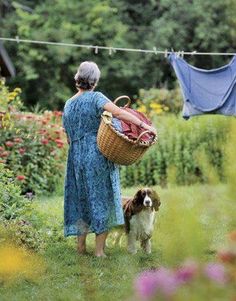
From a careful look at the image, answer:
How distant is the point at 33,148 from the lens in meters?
11.5

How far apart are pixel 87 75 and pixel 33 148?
507 cm

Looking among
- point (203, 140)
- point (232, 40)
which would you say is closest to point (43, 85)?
point (232, 40)

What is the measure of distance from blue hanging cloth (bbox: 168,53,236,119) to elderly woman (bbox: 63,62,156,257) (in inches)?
93.8

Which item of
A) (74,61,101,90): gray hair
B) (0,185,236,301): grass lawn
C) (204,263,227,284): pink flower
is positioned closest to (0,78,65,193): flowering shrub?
(0,185,236,301): grass lawn

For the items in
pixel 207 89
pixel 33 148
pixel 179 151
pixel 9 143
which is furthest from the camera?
pixel 179 151

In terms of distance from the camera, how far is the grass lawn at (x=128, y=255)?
2734mm

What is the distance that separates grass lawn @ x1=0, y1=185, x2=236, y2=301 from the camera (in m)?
2.73

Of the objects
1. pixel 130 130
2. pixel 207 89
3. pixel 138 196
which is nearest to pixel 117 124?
pixel 130 130

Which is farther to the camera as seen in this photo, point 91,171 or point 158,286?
point 91,171

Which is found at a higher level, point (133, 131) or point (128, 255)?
point (133, 131)

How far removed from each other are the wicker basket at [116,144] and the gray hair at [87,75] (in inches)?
10.8

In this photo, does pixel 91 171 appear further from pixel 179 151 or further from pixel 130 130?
pixel 179 151

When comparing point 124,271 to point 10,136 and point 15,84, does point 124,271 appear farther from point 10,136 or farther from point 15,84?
point 15,84

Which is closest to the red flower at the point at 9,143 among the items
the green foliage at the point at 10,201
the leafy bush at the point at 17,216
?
the leafy bush at the point at 17,216
